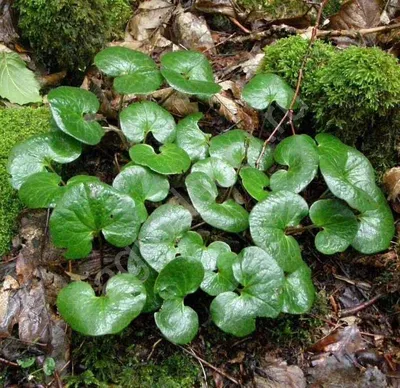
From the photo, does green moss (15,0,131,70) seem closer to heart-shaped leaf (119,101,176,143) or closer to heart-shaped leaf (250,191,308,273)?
heart-shaped leaf (119,101,176,143)

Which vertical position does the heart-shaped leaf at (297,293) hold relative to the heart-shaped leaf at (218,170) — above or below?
below

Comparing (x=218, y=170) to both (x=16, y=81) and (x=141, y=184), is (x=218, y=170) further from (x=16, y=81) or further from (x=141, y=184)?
(x=16, y=81)

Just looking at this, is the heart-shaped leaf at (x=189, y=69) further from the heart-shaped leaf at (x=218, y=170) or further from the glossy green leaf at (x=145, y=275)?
the glossy green leaf at (x=145, y=275)

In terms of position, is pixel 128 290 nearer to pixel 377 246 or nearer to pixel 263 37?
pixel 377 246

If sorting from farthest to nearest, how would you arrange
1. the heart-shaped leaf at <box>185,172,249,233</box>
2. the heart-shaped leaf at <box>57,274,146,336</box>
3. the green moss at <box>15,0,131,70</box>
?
the green moss at <box>15,0,131,70</box> < the heart-shaped leaf at <box>185,172,249,233</box> < the heart-shaped leaf at <box>57,274,146,336</box>

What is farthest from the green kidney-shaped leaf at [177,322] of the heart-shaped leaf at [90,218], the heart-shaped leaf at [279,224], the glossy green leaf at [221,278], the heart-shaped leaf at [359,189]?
the heart-shaped leaf at [359,189]

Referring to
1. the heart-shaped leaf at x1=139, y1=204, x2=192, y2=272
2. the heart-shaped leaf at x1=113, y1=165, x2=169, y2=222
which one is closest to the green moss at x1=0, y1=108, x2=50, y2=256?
the heart-shaped leaf at x1=113, y1=165, x2=169, y2=222

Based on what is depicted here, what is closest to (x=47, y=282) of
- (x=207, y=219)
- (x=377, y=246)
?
(x=207, y=219)
